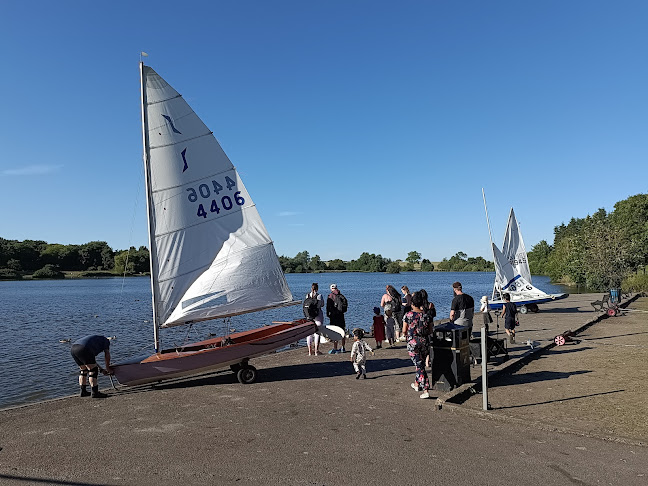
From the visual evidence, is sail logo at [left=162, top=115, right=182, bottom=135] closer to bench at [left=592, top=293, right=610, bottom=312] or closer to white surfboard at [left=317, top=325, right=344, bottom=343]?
white surfboard at [left=317, top=325, right=344, bottom=343]

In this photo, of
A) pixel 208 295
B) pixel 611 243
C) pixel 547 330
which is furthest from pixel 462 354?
pixel 611 243

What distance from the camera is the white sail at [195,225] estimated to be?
1174 cm

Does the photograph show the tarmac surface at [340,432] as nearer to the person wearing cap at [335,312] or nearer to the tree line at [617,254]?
the person wearing cap at [335,312]

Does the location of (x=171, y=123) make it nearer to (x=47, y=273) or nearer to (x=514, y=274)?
(x=514, y=274)

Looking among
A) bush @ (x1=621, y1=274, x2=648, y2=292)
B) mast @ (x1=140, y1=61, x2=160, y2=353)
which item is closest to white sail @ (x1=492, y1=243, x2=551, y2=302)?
mast @ (x1=140, y1=61, x2=160, y2=353)

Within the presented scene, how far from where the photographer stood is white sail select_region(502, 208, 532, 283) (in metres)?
26.9

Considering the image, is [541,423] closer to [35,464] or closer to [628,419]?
[628,419]

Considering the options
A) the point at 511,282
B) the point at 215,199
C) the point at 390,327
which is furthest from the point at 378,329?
the point at 511,282

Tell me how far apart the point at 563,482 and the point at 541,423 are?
208 centimetres

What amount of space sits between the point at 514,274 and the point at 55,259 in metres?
175

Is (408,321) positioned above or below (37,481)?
above

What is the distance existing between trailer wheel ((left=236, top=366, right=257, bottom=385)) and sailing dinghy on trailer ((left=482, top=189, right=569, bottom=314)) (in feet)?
57.7

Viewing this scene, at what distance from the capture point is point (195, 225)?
12.1 meters

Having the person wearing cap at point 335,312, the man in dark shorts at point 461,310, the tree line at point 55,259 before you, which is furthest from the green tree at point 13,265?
the man in dark shorts at point 461,310
